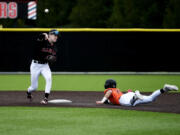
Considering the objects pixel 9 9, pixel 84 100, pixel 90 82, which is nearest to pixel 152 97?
pixel 84 100

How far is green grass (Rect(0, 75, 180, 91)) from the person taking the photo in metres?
18.0

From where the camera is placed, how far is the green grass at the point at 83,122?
859 cm

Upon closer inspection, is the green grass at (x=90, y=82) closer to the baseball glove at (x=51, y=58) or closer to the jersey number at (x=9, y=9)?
the jersey number at (x=9, y=9)

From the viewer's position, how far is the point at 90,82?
65.5ft

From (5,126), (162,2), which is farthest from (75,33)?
(162,2)

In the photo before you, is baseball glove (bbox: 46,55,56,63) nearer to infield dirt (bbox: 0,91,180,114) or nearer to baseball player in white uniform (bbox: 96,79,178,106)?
infield dirt (bbox: 0,91,180,114)

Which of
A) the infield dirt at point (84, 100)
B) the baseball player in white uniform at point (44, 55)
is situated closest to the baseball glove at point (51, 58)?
the baseball player in white uniform at point (44, 55)

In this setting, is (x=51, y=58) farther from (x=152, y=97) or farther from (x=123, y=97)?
(x=152, y=97)

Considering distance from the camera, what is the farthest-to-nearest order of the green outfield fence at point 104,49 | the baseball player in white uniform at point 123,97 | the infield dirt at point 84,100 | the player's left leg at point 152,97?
the green outfield fence at point 104,49, the infield dirt at point 84,100, the baseball player in white uniform at point 123,97, the player's left leg at point 152,97

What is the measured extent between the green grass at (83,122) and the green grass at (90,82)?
6378 mm

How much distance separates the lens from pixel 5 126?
Result: 9.07m

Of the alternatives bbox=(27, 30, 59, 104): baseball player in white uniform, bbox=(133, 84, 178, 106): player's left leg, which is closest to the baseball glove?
bbox=(27, 30, 59, 104): baseball player in white uniform

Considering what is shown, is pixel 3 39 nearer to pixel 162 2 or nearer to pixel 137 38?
pixel 137 38

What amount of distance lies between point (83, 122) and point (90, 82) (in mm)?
10454
